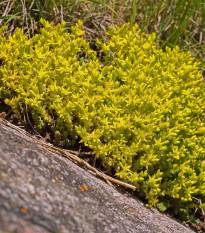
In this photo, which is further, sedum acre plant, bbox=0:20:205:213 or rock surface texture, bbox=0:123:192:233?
sedum acre plant, bbox=0:20:205:213

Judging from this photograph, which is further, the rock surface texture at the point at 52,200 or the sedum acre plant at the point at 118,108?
the sedum acre plant at the point at 118,108

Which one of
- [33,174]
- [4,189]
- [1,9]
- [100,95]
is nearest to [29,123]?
[100,95]

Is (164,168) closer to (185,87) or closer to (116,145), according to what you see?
(116,145)

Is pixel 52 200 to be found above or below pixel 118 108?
below

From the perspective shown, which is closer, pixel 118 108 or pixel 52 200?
pixel 52 200
